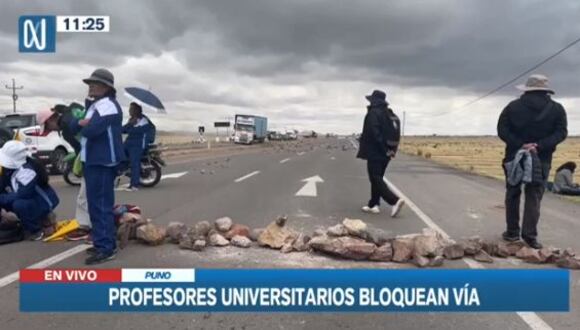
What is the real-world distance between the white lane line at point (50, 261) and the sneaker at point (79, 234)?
0.31m

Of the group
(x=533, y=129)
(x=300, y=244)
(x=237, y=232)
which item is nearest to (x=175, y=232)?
(x=237, y=232)

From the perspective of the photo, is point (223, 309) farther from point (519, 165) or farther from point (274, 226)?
point (519, 165)

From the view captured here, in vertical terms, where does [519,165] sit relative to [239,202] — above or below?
above

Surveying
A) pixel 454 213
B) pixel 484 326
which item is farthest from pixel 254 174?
pixel 484 326

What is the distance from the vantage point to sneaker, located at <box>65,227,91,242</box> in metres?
6.94

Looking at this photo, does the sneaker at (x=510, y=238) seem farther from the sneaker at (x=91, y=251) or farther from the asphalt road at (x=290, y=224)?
the sneaker at (x=91, y=251)

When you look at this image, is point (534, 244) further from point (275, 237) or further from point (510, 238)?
point (275, 237)

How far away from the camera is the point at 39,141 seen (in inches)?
625

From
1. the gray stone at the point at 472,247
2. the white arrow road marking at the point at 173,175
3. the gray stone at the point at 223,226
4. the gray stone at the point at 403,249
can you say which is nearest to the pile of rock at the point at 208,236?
the gray stone at the point at 223,226

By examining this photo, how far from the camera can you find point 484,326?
14.3 feet

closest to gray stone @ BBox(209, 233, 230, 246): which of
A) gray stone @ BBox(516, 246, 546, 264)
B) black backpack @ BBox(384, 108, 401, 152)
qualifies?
gray stone @ BBox(516, 246, 546, 264)

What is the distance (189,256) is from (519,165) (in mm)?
4419

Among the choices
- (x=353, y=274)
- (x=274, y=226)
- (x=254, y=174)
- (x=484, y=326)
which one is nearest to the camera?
(x=484, y=326)

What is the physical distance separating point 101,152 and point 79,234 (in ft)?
5.55
